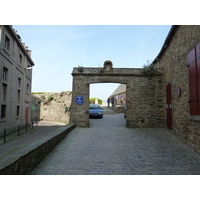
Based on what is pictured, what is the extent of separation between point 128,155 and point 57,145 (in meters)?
2.75

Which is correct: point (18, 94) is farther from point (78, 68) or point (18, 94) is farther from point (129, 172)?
point (129, 172)

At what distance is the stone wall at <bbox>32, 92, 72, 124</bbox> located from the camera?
20.2 meters

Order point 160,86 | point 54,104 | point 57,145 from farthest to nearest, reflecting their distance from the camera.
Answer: point 54,104 → point 160,86 → point 57,145

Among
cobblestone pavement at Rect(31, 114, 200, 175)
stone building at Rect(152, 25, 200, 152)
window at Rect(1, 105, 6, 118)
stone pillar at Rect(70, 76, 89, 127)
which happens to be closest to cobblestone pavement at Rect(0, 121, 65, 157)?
cobblestone pavement at Rect(31, 114, 200, 175)

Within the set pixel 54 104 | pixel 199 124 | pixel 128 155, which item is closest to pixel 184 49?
pixel 199 124

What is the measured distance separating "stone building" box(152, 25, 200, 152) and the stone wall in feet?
48.2

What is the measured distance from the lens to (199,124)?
15.4 ft

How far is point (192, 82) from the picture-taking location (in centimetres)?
511

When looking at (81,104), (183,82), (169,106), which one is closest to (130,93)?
(169,106)

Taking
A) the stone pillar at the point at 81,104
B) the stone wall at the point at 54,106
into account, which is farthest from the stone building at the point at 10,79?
the stone wall at the point at 54,106

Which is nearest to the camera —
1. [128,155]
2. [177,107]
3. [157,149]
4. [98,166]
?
[98,166]

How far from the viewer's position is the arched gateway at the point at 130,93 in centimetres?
905

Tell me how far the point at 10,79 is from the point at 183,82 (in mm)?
11898

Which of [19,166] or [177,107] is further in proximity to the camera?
[177,107]
